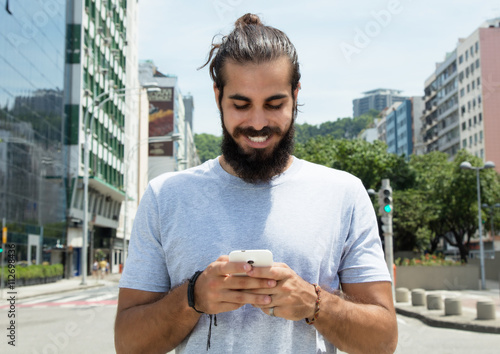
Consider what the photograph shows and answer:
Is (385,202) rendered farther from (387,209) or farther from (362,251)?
(362,251)

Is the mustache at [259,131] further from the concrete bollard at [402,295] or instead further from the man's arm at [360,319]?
the concrete bollard at [402,295]

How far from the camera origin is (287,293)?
1826 millimetres

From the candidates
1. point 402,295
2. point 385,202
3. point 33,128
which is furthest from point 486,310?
point 33,128

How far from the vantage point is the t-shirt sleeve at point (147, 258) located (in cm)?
214

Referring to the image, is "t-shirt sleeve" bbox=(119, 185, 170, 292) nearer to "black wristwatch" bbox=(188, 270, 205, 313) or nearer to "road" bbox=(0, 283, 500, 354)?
"black wristwatch" bbox=(188, 270, 205, 313)

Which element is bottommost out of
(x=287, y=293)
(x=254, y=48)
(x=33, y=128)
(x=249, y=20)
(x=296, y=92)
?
(x=287, y=293)

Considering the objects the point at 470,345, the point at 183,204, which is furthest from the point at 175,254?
the point at 470,345

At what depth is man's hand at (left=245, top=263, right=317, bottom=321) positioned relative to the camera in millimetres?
1762

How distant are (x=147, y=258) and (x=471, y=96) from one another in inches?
3421

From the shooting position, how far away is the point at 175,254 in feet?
7.00

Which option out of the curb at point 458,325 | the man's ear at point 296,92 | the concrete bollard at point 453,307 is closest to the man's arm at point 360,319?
the man's ear at point 296,92

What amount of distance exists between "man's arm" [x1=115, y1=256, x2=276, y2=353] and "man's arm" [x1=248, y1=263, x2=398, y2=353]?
57 mm

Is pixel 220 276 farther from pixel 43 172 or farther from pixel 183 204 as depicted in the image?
pixel 43 172

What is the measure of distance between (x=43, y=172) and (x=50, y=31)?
29.7 ft
